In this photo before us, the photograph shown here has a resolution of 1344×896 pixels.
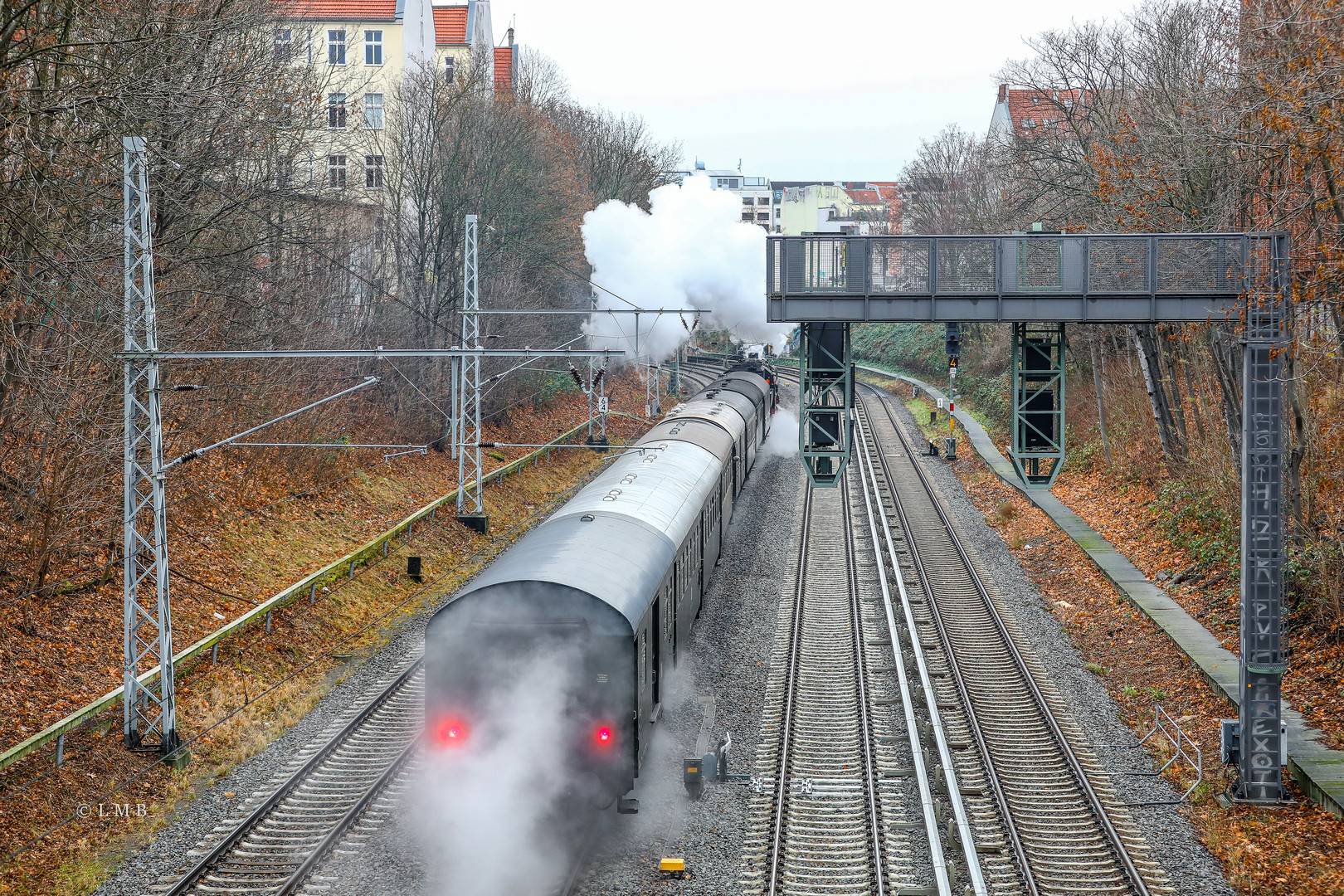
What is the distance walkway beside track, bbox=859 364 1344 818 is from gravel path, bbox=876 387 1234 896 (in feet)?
5.25

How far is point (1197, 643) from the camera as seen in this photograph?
1867 centimetres

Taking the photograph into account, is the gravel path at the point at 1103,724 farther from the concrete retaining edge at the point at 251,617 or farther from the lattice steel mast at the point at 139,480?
the lattice steel mast at the point at 139,480

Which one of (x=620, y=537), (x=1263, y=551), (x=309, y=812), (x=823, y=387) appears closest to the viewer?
(x=309, y=812)

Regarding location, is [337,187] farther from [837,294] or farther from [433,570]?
[837,294]

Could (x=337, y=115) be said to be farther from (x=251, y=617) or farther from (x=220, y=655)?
(x=220, y=655)

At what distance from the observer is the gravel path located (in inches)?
457

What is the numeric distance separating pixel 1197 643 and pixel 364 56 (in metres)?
40.6

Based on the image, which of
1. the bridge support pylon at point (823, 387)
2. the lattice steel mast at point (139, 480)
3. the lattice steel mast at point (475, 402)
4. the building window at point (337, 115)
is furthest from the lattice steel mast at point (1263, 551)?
the building window at point (337, 115)

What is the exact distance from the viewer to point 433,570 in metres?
25.1

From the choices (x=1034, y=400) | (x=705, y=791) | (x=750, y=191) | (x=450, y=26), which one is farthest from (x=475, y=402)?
(x=750, y=191)

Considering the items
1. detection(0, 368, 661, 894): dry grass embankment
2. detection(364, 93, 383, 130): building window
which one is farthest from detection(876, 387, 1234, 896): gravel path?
detection(364, 93, 383, 130): building window

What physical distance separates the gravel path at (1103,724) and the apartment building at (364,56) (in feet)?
64.8

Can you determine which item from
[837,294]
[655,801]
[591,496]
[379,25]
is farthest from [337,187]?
[655,801]

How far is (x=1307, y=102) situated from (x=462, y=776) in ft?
40.9
